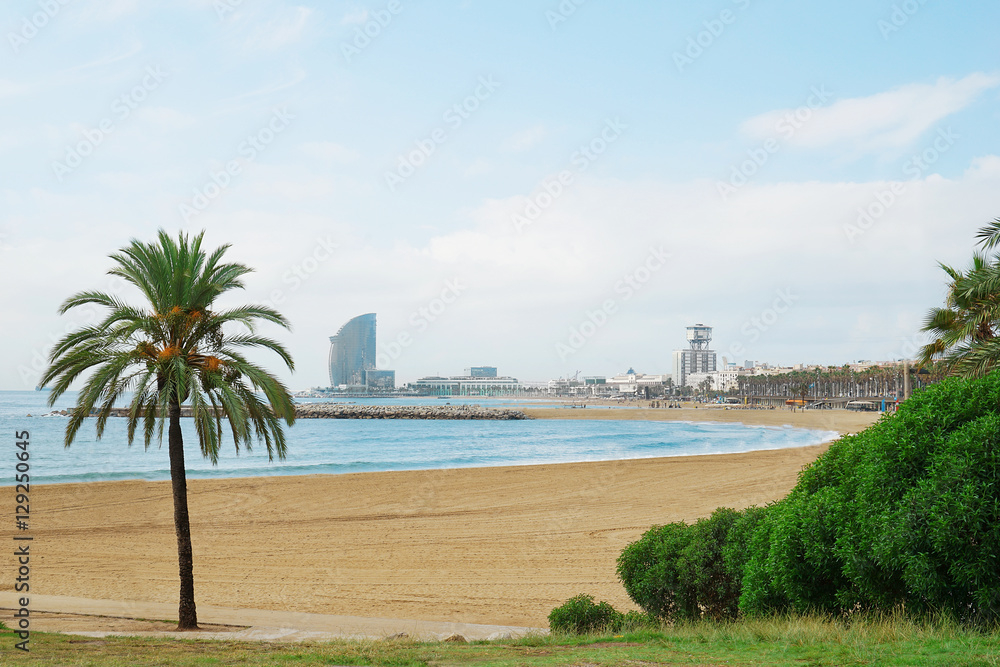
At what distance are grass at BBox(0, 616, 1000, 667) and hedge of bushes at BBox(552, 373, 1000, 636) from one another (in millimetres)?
324

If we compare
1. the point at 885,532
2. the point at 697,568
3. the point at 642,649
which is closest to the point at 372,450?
the point at 697,568

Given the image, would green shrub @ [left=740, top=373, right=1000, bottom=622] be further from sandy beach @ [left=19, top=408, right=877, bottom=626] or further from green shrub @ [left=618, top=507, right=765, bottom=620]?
sandy beach @ [left=19, top=408, right=877, bottom=626]

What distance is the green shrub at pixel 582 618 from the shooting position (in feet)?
27.9

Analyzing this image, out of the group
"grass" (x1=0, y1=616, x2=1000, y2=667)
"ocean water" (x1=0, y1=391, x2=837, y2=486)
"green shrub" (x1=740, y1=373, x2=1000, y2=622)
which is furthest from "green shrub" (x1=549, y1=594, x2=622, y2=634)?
"ocean water" (x1=0, y1=391, x2=837, y2=486)

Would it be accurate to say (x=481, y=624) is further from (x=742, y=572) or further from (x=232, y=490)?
(x=232, y=490)

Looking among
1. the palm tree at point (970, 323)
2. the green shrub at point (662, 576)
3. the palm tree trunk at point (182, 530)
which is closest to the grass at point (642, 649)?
the green shrub at point (662, 576)

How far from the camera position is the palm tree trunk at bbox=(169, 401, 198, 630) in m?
10.7

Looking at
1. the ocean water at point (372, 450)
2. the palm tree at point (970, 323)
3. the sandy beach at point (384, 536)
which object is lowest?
the ocean water at point (372, 450)

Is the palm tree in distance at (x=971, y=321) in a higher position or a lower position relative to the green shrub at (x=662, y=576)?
higher

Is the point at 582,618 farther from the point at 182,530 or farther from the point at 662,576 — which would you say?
the point at 182,530

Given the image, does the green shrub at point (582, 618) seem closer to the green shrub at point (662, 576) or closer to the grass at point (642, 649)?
the green shrub at point (662, 576)

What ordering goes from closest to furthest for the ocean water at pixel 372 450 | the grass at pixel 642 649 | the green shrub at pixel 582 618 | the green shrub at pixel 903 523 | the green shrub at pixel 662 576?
the grass at pixel 642 649, the green shrub at pixel 903 523, the green shrub at pixel 662 576, the green shrub at pixel 582 618, the ocean water at pixel 372 450

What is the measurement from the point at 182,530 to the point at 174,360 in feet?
9.48

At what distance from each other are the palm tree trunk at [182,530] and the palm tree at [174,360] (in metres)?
0.02
